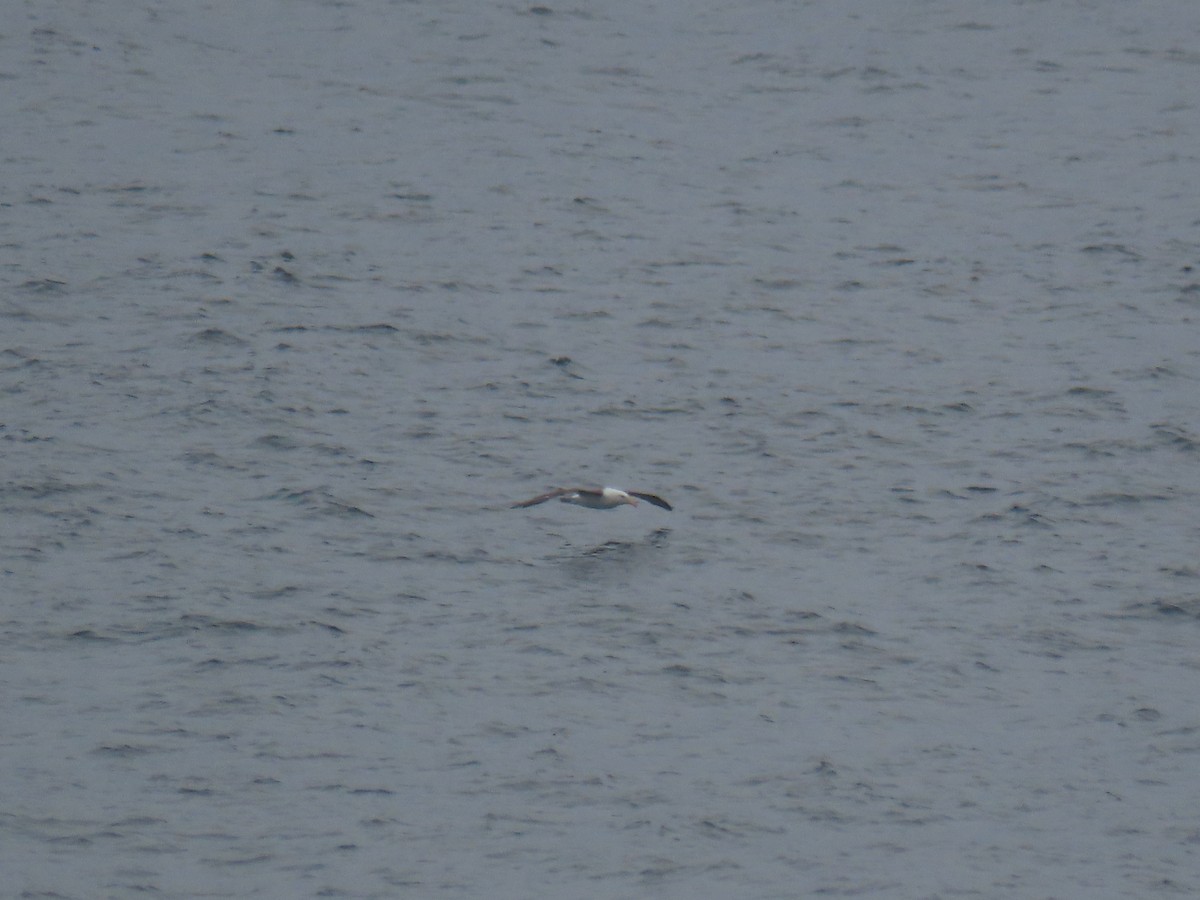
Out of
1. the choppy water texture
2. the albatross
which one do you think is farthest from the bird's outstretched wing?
the choppy water texture

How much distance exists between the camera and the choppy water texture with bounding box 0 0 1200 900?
2750cm

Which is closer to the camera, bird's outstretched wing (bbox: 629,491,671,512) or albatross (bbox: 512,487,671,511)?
albatross (bbox: 512,487,671,511)

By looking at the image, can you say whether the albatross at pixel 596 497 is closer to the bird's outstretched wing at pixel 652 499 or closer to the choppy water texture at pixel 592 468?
the bird's outstretched wing at pixel 652 499

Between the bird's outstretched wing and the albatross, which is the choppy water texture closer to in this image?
the bird's outstretched wing

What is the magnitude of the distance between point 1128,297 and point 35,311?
2546 centimetres

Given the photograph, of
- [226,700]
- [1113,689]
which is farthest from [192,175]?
[1113,689]

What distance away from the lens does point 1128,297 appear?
1916 inches

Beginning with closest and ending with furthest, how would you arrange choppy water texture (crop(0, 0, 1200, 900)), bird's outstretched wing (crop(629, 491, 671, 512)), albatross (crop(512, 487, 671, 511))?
choppy water texture (crop(0, 0, 1200, 900)), albatross (crop(512, 487, 671, 511)), bird's outstretched wing (crop(629, 491, 671, 512))

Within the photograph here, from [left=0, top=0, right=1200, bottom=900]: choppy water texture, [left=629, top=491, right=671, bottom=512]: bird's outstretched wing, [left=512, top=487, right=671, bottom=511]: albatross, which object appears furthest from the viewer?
[left=629, top=491, right=671, bottom=512]: bird's outstretched wing

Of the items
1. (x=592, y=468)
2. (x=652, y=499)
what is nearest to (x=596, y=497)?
(x=652, y=499)

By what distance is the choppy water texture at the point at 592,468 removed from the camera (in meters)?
27.5

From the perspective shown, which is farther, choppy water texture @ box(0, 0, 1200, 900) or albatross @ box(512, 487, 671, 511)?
albatross @ box(512, 487, 671, 511)

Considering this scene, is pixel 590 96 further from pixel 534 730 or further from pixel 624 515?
pixel 534 730

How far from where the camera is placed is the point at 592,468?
38562mm
